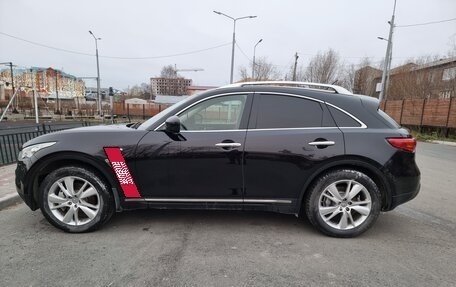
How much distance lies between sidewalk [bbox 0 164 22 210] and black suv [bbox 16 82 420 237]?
1265 millimetres

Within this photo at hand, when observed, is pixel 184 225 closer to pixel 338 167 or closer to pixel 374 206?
pixel 338 167

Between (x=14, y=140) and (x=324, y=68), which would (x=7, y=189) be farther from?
(x=324, y=68)

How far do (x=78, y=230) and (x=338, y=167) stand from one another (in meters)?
3.05

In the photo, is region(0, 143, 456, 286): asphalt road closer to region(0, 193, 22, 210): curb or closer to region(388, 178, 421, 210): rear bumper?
region(0, 193, 22, 210): curb

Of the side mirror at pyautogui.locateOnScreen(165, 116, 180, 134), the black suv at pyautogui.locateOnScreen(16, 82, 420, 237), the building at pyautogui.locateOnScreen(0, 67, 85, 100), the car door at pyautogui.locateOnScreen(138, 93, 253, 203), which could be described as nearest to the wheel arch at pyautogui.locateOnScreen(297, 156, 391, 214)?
the black suv at pyautogui.locateOnScreen(16, 82, 420, 237)

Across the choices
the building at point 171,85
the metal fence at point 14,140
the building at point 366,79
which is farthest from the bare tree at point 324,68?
the building at point 171,85

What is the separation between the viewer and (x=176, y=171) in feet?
11.4

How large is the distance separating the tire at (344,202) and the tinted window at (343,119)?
52cm

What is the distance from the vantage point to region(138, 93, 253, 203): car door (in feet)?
11.3

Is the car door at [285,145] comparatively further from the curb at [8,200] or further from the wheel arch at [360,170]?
the curb at [8,200]

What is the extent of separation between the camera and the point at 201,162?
3.46 metres

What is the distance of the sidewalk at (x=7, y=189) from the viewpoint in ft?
14.7

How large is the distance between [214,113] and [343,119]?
1.51 metres

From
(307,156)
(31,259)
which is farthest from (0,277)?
(307,156)
